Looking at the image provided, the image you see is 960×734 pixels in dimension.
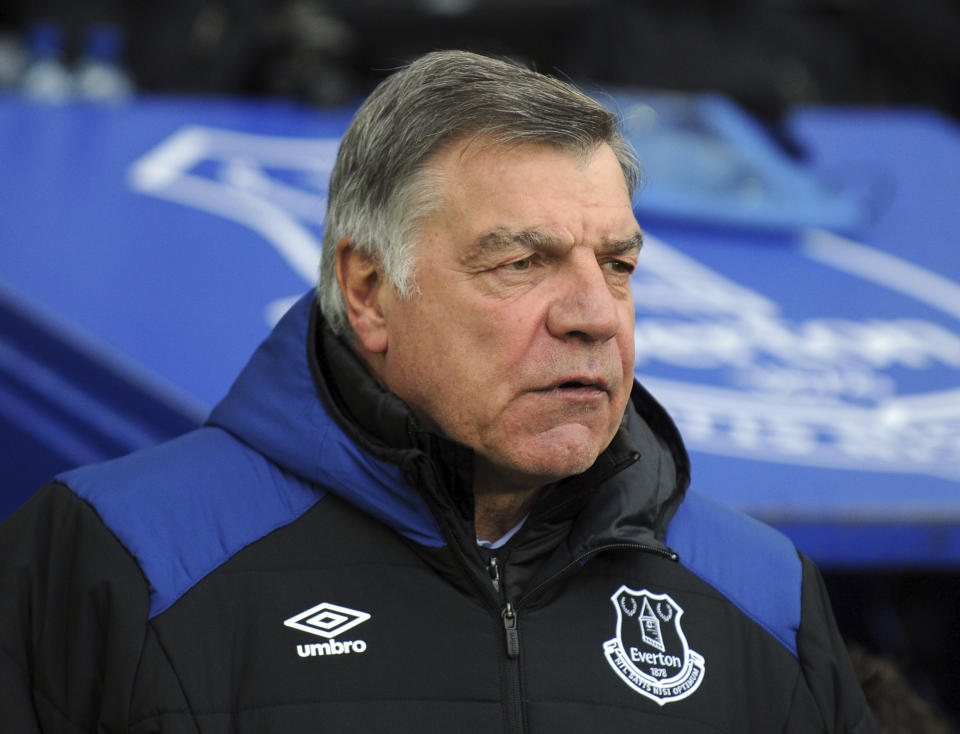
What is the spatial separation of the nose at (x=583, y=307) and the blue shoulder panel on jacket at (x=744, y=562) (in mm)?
278

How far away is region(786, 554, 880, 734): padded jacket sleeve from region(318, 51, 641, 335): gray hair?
56 centimetres

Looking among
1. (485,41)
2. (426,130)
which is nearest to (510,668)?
(426,130)

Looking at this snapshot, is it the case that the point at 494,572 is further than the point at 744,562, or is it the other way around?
the point at 744,562

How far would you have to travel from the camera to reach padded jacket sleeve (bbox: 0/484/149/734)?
52.5 inches

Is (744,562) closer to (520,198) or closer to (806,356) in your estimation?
(520,198)

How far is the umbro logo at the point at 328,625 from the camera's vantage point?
1.39 metres

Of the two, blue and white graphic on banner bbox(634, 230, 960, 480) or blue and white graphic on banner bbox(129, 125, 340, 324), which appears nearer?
blue and white graphic on banner bbox(634, 230, 960, 480)

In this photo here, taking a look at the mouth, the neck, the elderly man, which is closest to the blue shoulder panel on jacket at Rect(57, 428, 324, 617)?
the elderly man

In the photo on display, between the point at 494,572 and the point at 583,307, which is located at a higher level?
the point at 583,307

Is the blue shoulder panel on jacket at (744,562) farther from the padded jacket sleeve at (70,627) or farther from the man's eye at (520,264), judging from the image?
the padded jacket sleeve at (70,627)

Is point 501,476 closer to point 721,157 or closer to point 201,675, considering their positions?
point 201,675

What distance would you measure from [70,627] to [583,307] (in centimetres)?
58

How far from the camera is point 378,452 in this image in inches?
56.6

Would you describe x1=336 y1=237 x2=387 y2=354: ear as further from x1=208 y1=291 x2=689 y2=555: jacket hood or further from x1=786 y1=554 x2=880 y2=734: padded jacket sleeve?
x1=786 y1=554 x2=880 y2=734: padded jacket sleeve
